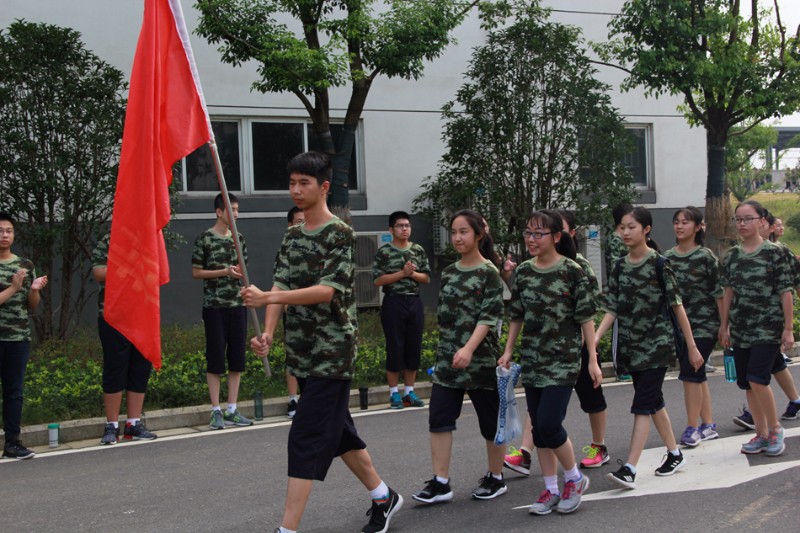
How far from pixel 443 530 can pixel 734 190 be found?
34461 mm

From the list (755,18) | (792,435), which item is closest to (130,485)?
(792,435)

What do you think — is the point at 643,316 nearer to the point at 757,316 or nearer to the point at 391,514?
the point at 757,316

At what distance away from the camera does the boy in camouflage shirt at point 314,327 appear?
16.4 ft

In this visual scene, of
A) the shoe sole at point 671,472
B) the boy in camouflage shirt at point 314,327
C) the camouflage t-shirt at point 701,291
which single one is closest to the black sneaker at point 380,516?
the boy in camouflage shirt at point 314,327

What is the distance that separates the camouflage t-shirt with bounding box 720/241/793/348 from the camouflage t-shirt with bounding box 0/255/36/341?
581cm

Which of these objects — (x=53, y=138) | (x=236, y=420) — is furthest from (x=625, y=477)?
(x=53, y=138)

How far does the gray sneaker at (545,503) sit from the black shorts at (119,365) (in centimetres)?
418

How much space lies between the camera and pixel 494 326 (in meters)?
6.00

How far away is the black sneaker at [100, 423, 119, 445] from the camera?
8.39m

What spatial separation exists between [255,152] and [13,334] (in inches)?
336

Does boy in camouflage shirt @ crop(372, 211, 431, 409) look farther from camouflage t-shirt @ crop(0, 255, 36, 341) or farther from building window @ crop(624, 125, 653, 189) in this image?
building window @ crop(624, 125, 653, 189)

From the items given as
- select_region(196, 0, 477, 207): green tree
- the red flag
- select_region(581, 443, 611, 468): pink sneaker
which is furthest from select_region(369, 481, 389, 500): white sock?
select_region(196, 0, 477, 207): green tree

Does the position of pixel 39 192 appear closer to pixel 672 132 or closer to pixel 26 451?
pixel 26 451

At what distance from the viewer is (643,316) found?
21.5 feet
